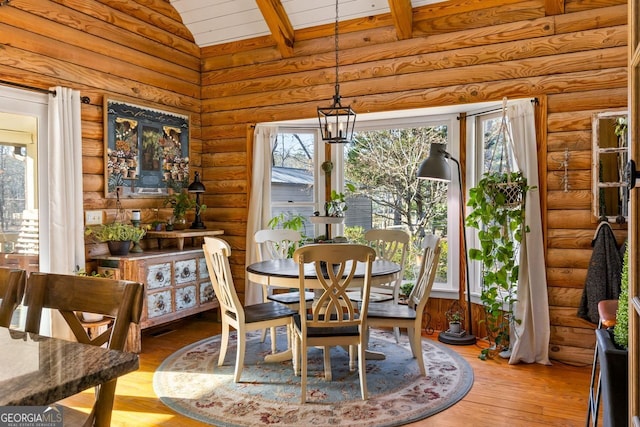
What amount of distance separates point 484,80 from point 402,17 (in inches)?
33.7

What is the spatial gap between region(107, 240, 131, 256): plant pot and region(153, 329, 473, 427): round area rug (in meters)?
0.96

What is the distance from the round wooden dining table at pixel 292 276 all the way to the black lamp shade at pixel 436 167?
80 centimetres

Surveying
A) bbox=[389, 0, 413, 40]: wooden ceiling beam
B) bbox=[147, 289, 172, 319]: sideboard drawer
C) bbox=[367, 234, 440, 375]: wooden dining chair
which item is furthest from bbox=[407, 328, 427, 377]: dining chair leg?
bbox=[389, 0, 413, 40]: wooden ceiling beam

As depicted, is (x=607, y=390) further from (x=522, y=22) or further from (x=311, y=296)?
(x=522, y=22)

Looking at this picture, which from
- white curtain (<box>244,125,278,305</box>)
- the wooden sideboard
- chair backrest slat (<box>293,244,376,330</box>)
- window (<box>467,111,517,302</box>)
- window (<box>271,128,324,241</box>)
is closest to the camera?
chair backrest slat (<box>293,244,376,330</box>)

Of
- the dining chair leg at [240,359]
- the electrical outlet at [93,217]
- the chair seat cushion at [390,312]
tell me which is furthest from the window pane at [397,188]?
the electrical outlet at [93,217]

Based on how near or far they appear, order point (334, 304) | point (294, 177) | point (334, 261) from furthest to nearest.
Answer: point (294, 177), point (334, 304), point (334, 261)

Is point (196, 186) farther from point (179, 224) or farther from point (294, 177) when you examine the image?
point (294, 177)

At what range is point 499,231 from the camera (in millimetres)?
3805

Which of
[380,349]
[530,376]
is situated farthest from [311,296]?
[530,376]

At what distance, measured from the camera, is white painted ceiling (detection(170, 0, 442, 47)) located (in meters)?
4.40

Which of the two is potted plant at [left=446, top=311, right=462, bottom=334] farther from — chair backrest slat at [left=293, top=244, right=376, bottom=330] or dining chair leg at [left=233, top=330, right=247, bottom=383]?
dining chair leg at [left=233, top=330, right=247, bottom=383]

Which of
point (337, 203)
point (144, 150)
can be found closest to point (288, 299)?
point (337, 203)

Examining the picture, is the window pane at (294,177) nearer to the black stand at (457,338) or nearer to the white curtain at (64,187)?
the black stand at (457,338)
